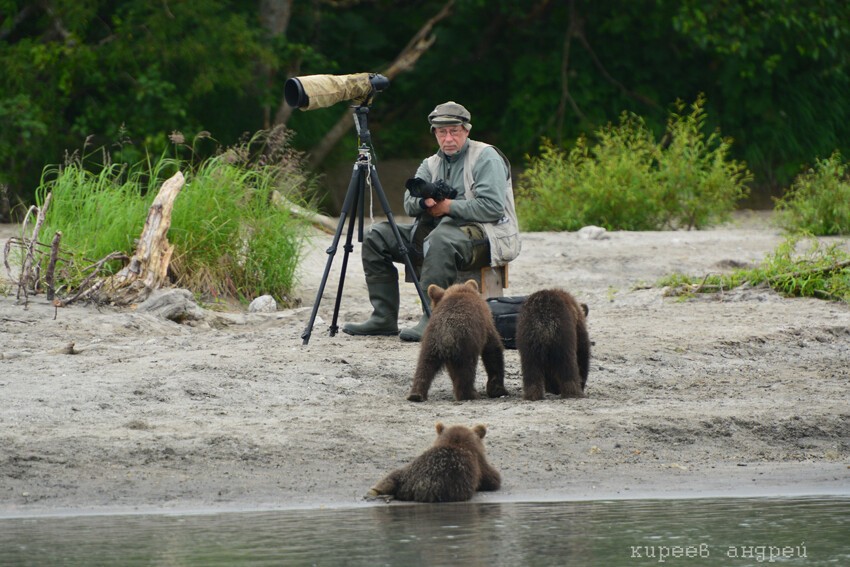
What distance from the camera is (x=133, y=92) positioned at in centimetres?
1694

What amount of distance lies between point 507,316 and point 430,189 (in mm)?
1057

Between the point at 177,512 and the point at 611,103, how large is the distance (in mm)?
15431

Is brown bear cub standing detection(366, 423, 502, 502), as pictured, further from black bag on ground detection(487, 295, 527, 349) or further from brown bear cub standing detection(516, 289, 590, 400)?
black bag on ground detection(487, 295, 527, 349)

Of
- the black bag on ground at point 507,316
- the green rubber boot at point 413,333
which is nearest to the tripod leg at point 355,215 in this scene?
the green rubber boot at point 413,333

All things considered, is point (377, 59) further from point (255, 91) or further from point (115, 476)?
point (115, 476)

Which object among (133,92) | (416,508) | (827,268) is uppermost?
(133,92)

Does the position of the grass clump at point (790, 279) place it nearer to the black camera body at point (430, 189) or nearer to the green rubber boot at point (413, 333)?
the green rubber boot at point (413, 333)

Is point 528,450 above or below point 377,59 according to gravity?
below

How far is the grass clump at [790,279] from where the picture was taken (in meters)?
10.2

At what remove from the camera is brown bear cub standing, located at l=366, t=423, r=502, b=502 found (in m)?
5.34

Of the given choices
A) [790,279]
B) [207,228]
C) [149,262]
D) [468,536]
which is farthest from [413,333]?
[468,536]

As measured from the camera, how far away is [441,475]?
533 cm

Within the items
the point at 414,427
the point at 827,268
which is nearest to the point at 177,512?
the point at 414,427

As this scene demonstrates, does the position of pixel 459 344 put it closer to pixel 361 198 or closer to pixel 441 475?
pixel 441 475
